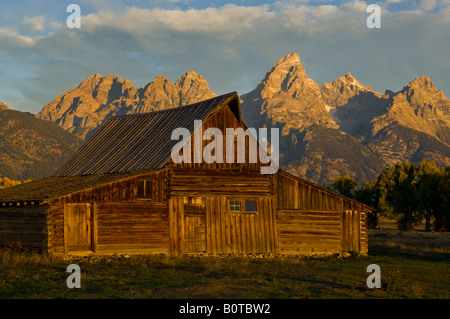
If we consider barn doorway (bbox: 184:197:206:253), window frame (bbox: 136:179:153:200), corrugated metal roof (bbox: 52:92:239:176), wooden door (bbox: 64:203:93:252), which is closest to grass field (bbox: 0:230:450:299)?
wooden door (bbox: 64:203:93:252)

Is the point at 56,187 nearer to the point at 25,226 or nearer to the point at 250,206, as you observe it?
the point at 25,226

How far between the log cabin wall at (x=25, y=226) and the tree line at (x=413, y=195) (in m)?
56.0

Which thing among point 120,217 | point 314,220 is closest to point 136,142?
point 120,217

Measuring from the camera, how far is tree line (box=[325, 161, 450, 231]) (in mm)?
74000

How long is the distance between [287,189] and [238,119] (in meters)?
4.78

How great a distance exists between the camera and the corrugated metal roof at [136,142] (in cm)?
3160

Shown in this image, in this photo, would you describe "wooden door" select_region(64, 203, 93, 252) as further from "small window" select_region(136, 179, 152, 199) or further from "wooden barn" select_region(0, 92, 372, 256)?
"small window" select_region(136, 179, 152, 199)

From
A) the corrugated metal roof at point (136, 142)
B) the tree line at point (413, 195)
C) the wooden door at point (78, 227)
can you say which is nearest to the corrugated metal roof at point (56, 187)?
the wooden door at point (78, 227)

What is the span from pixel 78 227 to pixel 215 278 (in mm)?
9693

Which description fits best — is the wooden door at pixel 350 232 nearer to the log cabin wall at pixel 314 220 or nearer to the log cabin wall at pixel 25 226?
the log cabin wall at pixel 314 220

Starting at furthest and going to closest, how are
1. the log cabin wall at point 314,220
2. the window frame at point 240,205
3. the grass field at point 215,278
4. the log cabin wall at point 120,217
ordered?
the log cabin wall at point 314,220
the window frame at point 240,205
the log cabin wall at point 120,217
the grass field at point 215,278

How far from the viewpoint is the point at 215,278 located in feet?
67.1

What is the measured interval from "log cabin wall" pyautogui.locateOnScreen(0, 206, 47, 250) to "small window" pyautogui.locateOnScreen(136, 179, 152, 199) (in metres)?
4.68

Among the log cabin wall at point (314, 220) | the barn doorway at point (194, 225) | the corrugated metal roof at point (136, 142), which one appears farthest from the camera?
the log cabin wall at point (314, 220)
